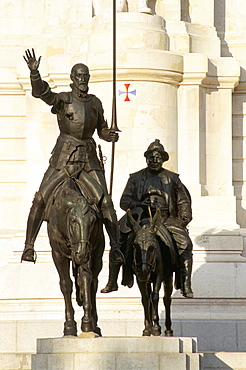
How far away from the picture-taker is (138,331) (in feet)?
83.8

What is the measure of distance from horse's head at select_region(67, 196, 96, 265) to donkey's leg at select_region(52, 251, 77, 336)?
0.78 m

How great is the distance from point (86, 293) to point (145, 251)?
1375mm

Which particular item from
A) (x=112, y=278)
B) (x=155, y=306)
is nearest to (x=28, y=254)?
(x=112, y=278)

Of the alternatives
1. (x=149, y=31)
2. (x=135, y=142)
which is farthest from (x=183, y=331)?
(x=149, y=31)

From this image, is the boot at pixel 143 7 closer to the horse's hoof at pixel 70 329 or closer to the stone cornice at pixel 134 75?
the stone cornice at pixel 134 75

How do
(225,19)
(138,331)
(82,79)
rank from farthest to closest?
(225,19)
(138,331)
(82,79)

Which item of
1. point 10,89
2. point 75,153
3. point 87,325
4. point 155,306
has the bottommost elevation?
point 87,325

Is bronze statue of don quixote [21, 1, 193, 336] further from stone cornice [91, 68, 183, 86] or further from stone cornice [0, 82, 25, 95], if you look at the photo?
stone cornice [0, 82, 25, 95]

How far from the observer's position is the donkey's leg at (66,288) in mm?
21188

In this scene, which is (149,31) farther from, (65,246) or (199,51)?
(65,246)

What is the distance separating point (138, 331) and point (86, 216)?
5.53 m

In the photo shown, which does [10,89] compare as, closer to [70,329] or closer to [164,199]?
[164,199]

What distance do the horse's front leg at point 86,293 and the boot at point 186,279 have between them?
7.92 feet

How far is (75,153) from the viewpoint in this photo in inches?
856
